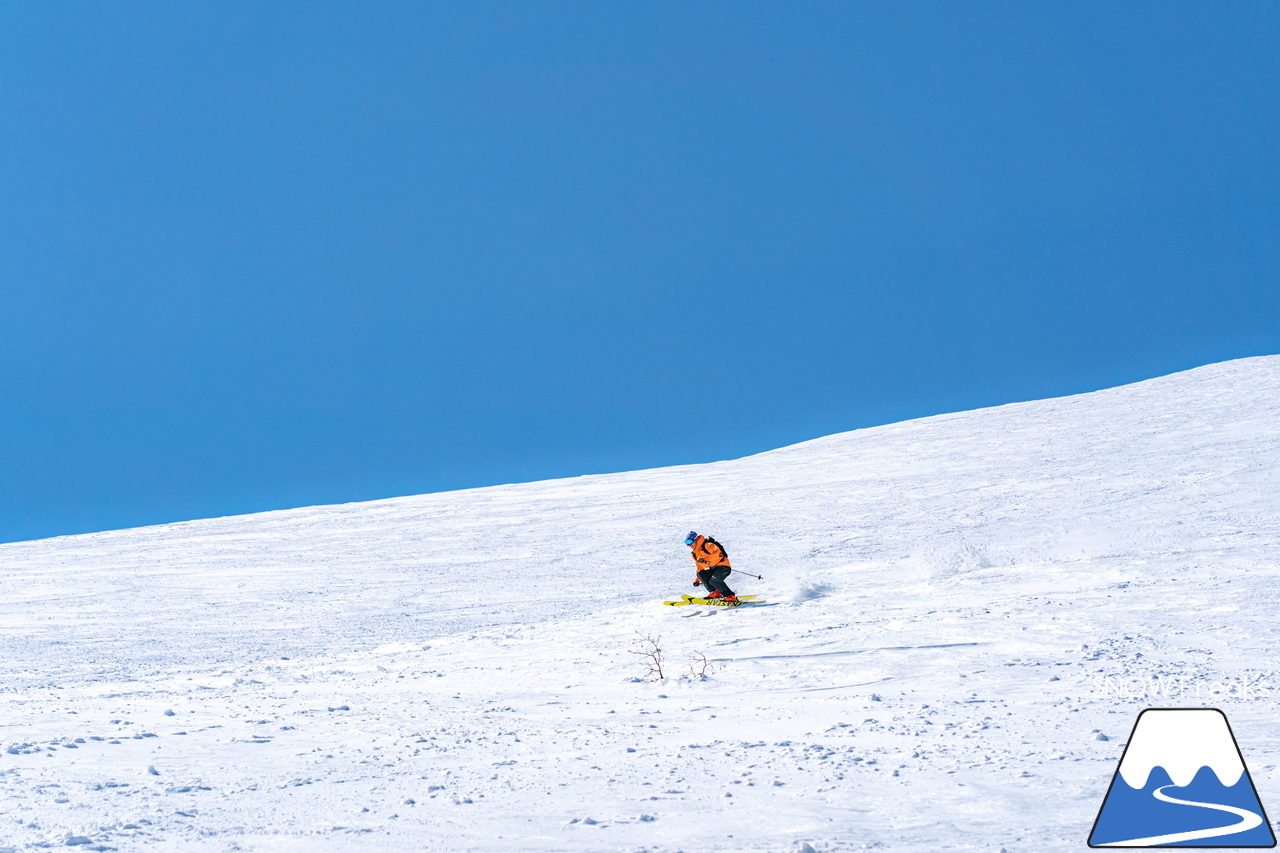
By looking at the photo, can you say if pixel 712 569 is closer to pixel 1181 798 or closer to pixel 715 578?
pixel 715 578

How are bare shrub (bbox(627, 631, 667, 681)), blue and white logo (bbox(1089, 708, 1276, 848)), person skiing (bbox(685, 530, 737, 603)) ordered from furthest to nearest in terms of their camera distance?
person skiing (bbox(685, 530, 737, 603)) → bare shrub (bbox(627, 631, 667, 681)) → blue and white logo (bbox(1089, 708, 1276, 848))

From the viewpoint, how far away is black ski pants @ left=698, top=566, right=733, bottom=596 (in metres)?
14.4

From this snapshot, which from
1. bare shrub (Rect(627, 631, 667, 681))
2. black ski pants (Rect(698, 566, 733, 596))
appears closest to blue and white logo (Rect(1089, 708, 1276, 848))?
bare shrub (Rect(627, 631, 667, 681))

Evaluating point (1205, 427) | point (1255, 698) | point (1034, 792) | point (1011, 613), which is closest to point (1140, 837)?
point (1034, 792)

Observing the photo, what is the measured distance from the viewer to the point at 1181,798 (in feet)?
15.7

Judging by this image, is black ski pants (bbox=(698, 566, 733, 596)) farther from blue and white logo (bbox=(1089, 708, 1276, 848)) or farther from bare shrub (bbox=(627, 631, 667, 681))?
blue and white logo (bbox=(1089, 708, 1276, 848))

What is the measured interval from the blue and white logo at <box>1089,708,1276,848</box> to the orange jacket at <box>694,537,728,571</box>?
30.0 ft

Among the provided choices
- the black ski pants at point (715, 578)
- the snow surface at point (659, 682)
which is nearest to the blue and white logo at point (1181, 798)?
the snow surface at point (659, 682)

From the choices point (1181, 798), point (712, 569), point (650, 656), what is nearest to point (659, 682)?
point (650, 656)

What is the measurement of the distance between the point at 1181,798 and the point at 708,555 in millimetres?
9910

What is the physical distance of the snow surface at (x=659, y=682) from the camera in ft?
17.5

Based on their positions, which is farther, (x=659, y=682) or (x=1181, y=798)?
(x=659, y=682)

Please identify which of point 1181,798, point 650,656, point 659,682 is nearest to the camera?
point 1181,798

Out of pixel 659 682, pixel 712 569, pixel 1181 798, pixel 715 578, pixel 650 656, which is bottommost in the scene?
pixel 1181 798
